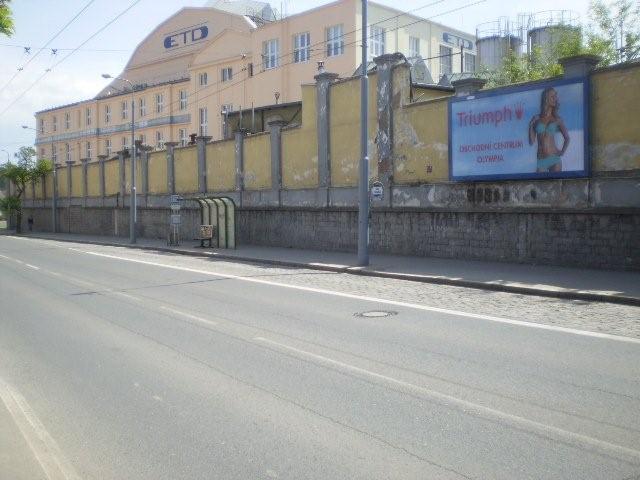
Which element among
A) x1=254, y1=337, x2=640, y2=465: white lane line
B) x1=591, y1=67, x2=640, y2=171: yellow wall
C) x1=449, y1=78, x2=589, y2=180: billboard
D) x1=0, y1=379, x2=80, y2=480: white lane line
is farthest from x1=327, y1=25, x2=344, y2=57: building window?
x1=0, y1=379, x2=80, y2=480: white lane line

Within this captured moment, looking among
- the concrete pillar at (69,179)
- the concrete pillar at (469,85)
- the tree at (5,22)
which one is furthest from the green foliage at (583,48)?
the concrete pillar at (69,179)

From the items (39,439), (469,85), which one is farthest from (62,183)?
(39,439)

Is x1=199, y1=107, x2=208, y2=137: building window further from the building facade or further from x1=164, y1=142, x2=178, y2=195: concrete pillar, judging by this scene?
Result: x1=164, y1=142, x2=178, y2=195: concrete pillar

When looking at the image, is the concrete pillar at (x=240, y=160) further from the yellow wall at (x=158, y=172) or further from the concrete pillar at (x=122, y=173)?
the concrete pillar at (x=122, y=173)

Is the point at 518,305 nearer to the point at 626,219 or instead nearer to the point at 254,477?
the point at 626,219

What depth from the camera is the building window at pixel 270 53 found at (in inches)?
1842

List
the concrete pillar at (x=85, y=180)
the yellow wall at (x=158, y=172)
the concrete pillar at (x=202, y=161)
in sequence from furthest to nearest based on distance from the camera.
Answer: the concrete pillar at (x=85, y=180) < the yellow wall at (x=158, y=172) < the concrete pillar at (x=202, y=161)

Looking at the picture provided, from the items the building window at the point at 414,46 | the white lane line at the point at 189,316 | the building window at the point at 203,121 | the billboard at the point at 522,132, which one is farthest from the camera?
the building window at the point at 203,121

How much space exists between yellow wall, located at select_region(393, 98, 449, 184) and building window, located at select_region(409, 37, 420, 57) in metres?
27.6

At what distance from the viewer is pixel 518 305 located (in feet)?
39.0

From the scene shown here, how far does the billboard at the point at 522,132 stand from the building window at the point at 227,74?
110ft

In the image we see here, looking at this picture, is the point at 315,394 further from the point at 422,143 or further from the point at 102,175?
the point at 102,175

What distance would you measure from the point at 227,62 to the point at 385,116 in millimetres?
31127

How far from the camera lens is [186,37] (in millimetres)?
58250
